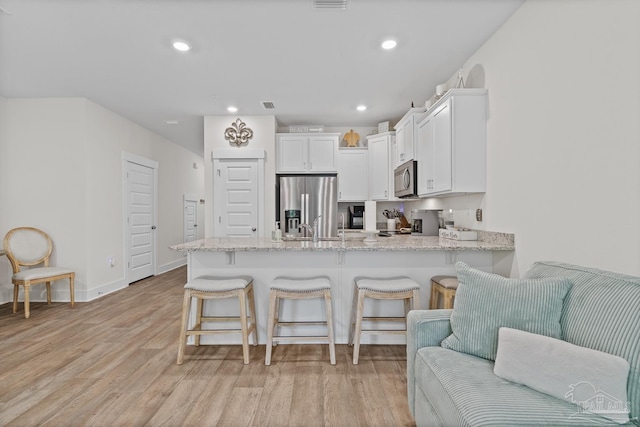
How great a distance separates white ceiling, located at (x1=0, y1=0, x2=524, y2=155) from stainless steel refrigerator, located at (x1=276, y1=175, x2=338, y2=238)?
1140 mm

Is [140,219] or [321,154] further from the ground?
[321,154]

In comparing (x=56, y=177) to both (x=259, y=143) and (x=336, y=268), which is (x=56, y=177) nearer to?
(x=259, y=143)

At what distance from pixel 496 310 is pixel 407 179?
2.47 meters

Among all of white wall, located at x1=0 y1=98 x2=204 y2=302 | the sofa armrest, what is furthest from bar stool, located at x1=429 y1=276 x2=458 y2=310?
white wall, located at x1=0 y1=98 x2=204 y2=302

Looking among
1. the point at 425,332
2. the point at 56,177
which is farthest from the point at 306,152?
the point at 425,332

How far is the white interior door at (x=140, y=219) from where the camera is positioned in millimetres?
5121

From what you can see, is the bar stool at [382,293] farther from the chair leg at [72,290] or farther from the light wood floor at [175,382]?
the chair leg at [72,290]

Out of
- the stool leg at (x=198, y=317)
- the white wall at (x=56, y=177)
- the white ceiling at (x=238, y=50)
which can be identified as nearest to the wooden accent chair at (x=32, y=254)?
the white wall at (x=56, y=177)

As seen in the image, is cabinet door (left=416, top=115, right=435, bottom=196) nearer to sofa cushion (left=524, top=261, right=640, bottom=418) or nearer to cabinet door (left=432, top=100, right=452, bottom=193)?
cabinet door (left=432, top=100, right=452, bottom=193)

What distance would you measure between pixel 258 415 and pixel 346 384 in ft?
2.02

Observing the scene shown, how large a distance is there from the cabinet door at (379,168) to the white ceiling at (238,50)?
2.12 feet

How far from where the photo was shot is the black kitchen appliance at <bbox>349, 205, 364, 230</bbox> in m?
5.36

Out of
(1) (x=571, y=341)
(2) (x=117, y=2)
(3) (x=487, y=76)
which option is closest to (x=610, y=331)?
(1) (x=571, y=341)

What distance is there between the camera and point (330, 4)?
2270 millimetres
